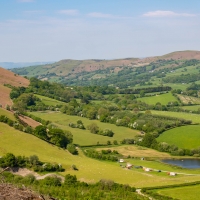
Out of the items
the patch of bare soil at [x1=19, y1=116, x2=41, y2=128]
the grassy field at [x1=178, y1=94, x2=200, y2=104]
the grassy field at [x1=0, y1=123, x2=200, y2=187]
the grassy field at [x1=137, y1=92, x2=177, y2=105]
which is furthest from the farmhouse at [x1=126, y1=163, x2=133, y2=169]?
the grassy field at [x1=178, y1=94, x2=200, y2=104]

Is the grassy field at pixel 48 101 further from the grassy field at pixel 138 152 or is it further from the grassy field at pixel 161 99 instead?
the grassy field at pixel 138 152

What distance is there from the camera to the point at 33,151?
6588 centimetres

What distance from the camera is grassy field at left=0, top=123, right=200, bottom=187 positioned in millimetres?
56231

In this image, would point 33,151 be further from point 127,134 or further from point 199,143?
point 199,143

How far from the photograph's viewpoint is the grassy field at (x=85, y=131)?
Answer: 292 feet

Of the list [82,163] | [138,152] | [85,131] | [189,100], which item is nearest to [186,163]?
[138,152]

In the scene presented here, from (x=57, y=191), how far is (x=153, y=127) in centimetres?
6015

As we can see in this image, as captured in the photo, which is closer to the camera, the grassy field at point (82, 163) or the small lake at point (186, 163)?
the grassy field at point (82, 163)

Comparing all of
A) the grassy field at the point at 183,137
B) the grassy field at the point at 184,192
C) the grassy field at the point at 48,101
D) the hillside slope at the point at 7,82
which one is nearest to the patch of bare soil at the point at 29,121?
the hillside slope at the point at 7,82

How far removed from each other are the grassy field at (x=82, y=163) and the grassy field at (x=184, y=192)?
3.11m

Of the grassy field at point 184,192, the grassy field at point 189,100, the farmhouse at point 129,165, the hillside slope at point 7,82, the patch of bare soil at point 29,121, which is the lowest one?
the farmhouse at point 129,165

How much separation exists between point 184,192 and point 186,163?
2438 centimetres

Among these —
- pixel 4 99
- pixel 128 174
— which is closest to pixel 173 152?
pixel 128 174

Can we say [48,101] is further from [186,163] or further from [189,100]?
[186,163]
